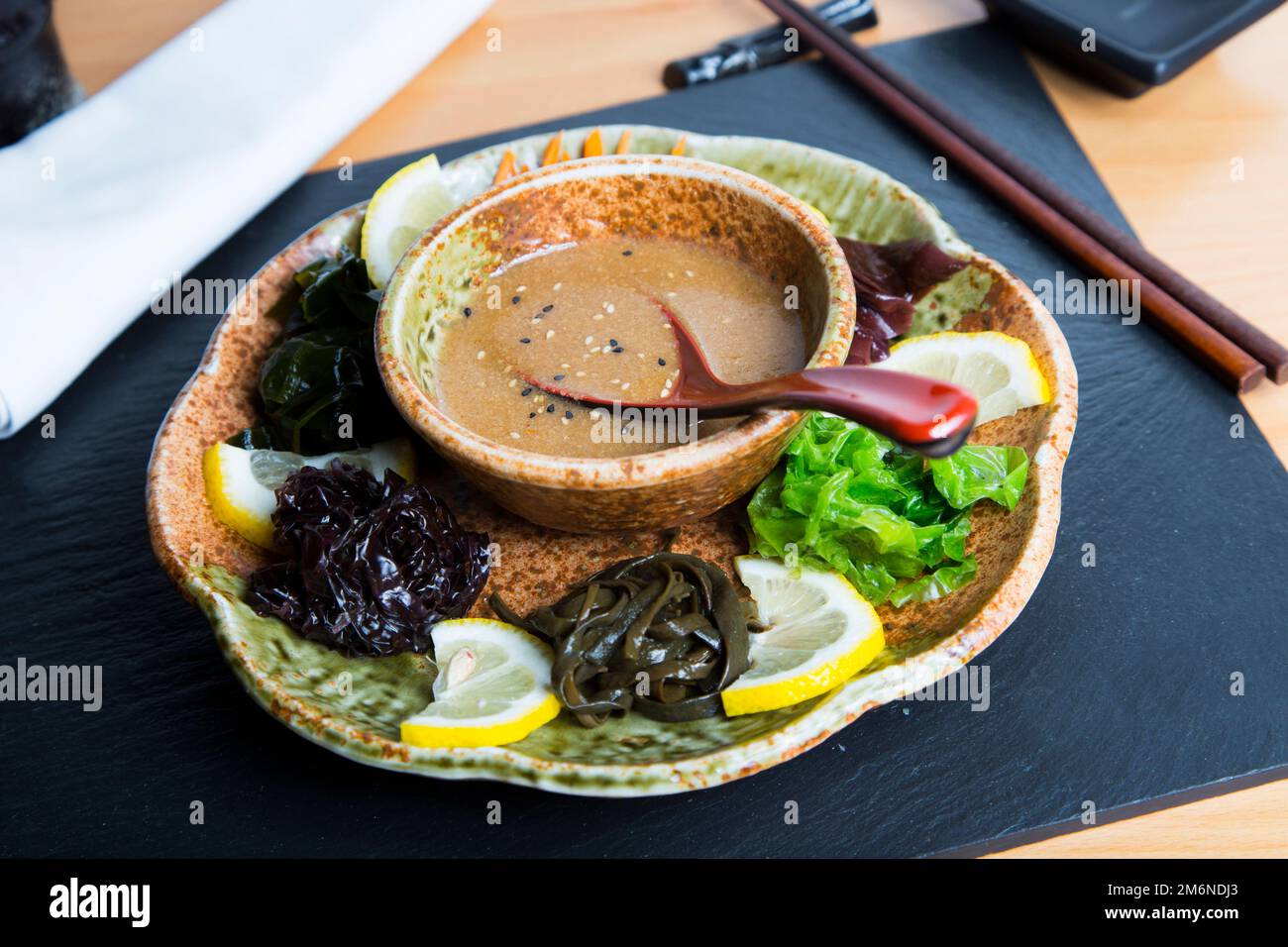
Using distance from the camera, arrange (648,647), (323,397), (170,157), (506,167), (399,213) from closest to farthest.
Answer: (648,647) < (323,397) < (399,213) < (506,167) < (170,157)

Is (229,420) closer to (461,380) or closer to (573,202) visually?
(461,380)

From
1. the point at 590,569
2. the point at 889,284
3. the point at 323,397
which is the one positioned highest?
the point at 889,284

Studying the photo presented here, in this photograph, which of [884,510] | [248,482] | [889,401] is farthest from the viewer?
[248,482]

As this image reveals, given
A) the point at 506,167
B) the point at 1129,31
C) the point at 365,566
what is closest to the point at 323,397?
Answer: the point at 365,566

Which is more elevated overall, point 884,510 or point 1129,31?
point 1129,31

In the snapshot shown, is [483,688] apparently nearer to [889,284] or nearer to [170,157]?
[889,284]

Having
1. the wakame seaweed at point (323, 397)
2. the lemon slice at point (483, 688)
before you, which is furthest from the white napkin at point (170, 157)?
the lemon slice at point (483, 688)

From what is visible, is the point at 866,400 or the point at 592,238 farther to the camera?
the point at 592,238
